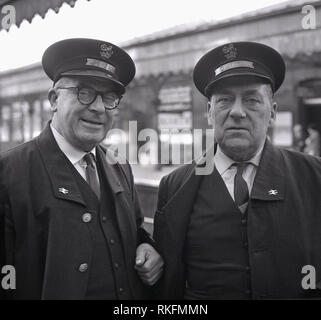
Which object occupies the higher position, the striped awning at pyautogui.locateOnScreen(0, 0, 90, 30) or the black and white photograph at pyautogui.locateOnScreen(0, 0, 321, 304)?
the striped awning at pyautogui.locateOnScreen(0, 0, 90, 30)

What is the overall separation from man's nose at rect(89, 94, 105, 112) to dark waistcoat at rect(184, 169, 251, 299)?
0.63 metres

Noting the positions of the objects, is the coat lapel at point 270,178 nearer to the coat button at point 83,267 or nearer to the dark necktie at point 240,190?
the dark necktie at point 240,190

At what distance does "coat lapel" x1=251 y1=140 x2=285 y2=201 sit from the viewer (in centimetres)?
161

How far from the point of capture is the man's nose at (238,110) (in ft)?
5.31

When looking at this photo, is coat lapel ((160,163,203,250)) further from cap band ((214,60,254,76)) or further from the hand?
cap band ((214,60,254,76))

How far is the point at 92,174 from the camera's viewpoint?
5.76ft

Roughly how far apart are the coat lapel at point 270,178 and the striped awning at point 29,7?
1.37 m

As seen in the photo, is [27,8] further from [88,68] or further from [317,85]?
[317,85]

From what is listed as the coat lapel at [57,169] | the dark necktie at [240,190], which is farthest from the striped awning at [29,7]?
the dark necktie at [240,190]

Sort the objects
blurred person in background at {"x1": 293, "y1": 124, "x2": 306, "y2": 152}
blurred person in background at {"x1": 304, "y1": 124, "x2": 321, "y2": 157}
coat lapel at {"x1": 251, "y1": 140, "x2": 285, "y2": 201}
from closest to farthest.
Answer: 1. coat lapel at {"x1": 251, "y1": 140, "x2": 285, "y2": 201}
2. blurred person in background at {"x1": 304, "y1": 124, "x2": 321, "y2": 157}
3. blurred person in background at {"x1": 293, "y1": 124, "x2": 306, "y2": 152}

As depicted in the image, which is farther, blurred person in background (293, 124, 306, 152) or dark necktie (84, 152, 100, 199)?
blurred person in background (293, 124, 306, 152)

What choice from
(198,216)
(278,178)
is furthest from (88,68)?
(278,178)

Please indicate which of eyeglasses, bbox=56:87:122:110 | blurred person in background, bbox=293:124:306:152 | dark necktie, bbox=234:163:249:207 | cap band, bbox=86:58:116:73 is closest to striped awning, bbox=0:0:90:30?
cap band, bbox=86:58:116:73

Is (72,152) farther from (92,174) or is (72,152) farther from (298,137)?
(298,137)
